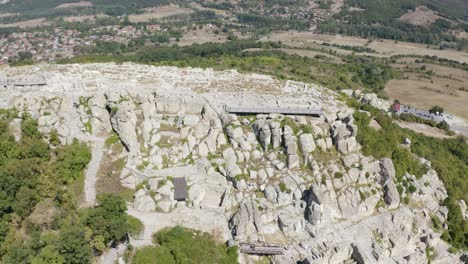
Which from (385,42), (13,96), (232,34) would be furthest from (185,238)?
(385,42)

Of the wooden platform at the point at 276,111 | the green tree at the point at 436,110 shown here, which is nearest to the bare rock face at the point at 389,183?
the wooden platform at the point at 276,111

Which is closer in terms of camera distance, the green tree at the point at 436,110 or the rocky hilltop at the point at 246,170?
the rocky hilltop at the point at 246,170

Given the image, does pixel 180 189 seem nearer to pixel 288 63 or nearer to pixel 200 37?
pixel 288 63

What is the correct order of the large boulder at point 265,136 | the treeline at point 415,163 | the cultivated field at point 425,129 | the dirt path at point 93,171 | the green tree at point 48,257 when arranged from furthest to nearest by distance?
the cultivated field at point 425,129
the treeline at point 415,163
the large boulder at point 265,136
the dirt path at point 93,171
the green tree at point 48,257

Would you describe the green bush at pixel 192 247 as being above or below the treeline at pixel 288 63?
above

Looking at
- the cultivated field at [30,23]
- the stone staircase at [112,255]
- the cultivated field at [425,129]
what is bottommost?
the cultivated field at [30,23]

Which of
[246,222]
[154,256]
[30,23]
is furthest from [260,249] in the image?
[30,23]

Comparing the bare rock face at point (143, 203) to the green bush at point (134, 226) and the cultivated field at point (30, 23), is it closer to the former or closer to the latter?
the green bush at point (134, 226)
